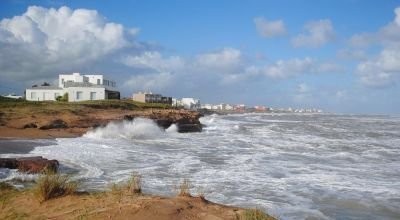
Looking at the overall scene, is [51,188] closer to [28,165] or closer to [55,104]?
[28,165]

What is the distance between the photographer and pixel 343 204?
1037cm

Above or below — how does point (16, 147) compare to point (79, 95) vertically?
below

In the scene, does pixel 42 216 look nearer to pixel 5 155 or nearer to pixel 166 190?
pixel 166 190

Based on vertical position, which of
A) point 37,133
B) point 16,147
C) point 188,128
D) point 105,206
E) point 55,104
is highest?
point 55,104

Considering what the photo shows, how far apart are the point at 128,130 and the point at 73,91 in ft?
100

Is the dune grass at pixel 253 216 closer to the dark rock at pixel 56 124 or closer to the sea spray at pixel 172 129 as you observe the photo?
the dark rock at pixel 56 124

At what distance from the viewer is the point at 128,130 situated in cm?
3288

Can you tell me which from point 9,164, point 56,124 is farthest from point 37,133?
point 9,164

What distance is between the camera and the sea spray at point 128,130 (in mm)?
30250

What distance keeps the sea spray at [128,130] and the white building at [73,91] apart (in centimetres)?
2561

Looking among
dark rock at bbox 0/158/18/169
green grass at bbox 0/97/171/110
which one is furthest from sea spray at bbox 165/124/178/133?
dark rock at bbox 0/158/18/169

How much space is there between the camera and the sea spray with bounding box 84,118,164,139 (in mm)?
30250

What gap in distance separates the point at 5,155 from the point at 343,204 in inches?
465

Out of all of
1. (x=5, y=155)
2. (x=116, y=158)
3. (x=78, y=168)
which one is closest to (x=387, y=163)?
(x=116, y=158)
